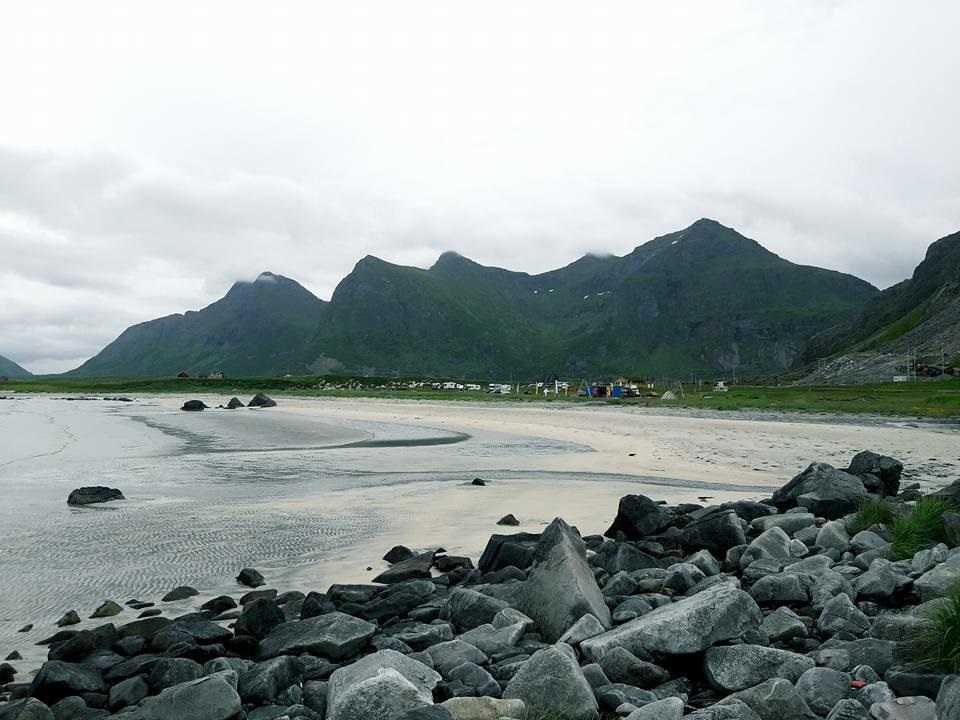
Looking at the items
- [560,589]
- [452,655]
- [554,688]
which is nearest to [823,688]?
[554,688]

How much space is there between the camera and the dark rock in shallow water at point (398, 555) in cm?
1184

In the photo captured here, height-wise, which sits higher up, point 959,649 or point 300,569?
point 959,649

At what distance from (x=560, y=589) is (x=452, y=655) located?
1772 mm

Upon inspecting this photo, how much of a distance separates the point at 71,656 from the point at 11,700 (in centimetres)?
86

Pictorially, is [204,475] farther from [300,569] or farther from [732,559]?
[732,559]

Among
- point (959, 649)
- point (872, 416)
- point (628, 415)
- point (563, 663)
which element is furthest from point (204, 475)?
point (872, 416)

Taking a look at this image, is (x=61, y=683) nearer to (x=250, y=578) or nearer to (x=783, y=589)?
(x=250, y=578)

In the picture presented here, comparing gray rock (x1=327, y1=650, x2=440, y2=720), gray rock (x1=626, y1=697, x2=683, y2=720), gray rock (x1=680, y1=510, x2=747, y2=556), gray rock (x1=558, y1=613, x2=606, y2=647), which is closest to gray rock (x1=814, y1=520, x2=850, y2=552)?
gray rock (x1=680, y1=510, x2=747, y2=556)

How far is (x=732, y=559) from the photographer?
401 inches

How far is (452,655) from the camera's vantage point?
21.8ft

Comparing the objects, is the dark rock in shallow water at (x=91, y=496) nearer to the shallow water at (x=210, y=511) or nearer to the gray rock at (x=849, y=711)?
the shallow water at (x=210, y=511)

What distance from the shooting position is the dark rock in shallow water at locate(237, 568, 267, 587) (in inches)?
420

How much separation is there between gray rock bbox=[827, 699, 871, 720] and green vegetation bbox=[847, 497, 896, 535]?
721cm

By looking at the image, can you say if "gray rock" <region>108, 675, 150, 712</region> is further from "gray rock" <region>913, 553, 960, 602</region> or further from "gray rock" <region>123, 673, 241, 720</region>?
"gray rock" <region>913, 553, 960, 602</region>
